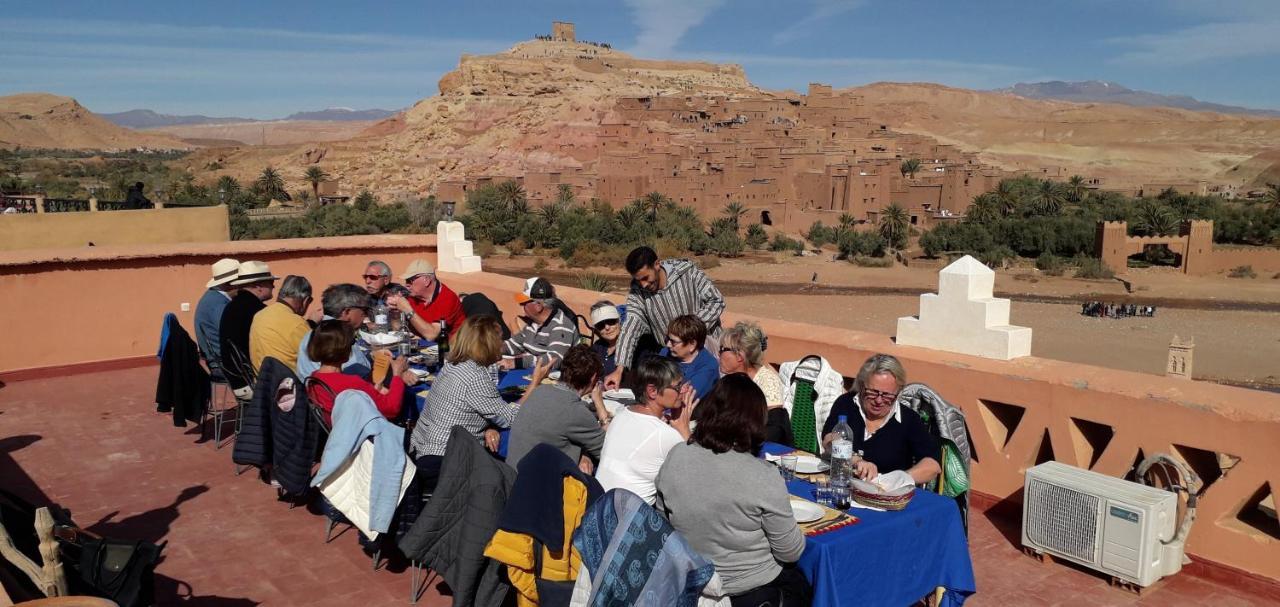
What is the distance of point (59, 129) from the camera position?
123m

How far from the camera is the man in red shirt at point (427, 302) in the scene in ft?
21.2

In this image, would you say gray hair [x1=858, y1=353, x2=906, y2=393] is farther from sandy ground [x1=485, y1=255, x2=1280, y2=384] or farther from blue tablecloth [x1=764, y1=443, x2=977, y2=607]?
sandy ground [x1=485, y1=255, x2=1280, y2=384]

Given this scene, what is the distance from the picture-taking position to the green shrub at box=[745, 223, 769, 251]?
4619cm

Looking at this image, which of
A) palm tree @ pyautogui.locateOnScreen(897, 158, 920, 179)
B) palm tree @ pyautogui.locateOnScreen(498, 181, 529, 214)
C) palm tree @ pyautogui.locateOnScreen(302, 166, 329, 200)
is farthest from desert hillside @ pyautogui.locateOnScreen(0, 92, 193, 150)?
palm tree @ pyautogui.locateOnScreen(897, 158, 920, 179)

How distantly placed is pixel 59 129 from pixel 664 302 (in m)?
142

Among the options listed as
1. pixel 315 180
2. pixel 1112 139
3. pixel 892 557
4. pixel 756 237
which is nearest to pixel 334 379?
pixel 892 557

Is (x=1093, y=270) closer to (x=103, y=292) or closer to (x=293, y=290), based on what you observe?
(x=103, y=292)

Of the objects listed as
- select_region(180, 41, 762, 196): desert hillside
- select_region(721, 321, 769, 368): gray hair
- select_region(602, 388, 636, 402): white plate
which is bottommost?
select_region(602, 388, 636, 402): white plate

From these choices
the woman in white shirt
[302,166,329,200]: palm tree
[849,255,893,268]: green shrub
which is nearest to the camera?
the woman in white shirt

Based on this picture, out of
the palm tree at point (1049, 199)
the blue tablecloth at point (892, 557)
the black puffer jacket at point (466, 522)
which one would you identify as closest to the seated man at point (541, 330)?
the black puffer jacket at point (466, 522)

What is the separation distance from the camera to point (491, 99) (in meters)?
83.1

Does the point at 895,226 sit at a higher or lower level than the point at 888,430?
lower

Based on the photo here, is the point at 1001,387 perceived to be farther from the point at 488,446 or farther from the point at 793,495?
the point at 488,446

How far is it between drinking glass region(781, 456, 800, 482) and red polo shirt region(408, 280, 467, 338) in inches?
130
